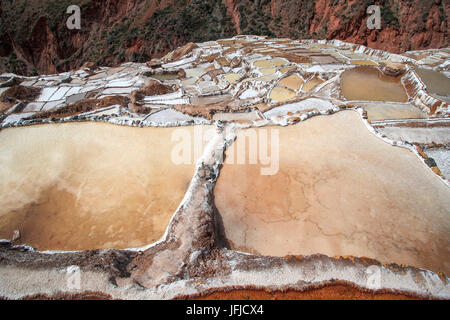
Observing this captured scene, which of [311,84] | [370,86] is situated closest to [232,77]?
[311,84]

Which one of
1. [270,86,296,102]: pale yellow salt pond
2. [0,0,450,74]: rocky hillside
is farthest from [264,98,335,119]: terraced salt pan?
[0,0,450,74]: rocky hillside

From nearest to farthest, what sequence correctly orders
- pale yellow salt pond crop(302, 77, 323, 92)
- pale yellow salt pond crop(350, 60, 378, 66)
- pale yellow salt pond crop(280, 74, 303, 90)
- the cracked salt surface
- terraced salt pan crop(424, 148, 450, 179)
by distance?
the cracked salt surface < terraced salt pan crop(424, 148, 450, 179) < pale yellow salt pond crop(302, 77, 323, 92) < pale yellow salt pond crop(280, 74, 303, 90) < pale yellow salt pond crop(350, 60, 378, 66)

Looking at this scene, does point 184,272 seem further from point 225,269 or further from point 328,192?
point 328,192

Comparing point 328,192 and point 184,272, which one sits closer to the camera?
point 184,272

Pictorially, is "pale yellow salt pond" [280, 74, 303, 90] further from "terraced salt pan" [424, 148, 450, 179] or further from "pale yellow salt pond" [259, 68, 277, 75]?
"terraced salt pan" [424, 148, 450, 179]

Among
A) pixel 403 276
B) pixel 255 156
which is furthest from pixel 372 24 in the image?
pixel 403 276

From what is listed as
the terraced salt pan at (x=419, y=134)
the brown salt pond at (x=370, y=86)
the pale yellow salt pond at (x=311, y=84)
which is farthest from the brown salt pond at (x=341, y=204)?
the pale yellow salt pond at (x=311, y=84)
